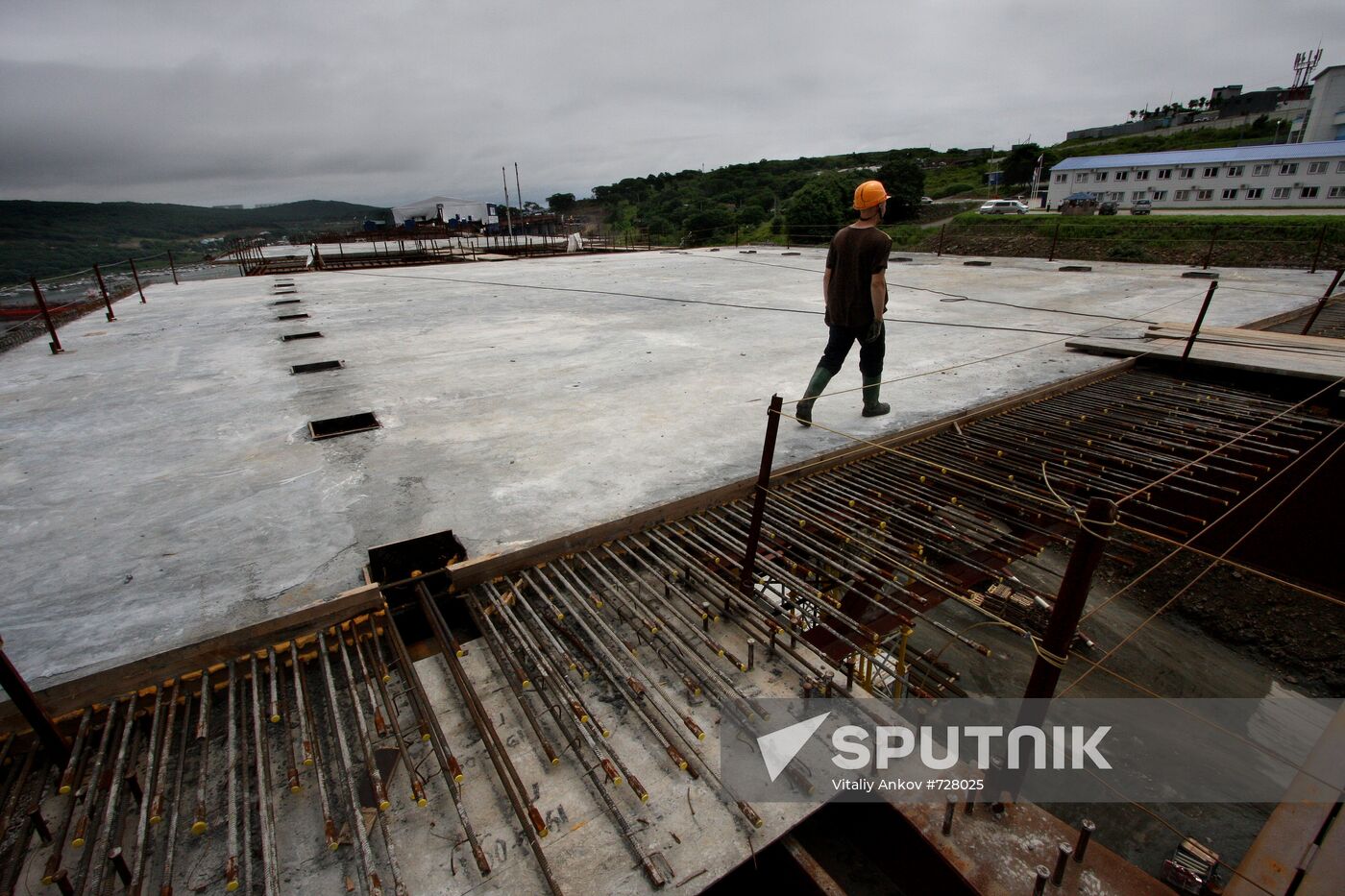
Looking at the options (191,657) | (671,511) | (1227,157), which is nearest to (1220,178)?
(1227,157)

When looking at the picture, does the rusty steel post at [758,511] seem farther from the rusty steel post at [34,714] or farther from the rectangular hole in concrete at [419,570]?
the rusty steel post at [34,714]

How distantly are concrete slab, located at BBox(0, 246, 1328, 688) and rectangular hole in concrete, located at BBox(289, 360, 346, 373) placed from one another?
0.19 m

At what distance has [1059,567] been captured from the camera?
11250 mm

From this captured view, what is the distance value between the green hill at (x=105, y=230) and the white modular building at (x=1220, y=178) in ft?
198

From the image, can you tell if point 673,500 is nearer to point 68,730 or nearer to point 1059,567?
point 68,730

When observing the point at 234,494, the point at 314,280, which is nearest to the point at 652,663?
the point at 234,494

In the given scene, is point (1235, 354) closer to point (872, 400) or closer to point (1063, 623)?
point (872, 400)

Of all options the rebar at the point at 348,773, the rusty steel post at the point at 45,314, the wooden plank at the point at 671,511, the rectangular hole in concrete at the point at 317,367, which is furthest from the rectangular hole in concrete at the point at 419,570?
the rusty steel post at the point at 45,314

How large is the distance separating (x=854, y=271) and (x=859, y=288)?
14cm

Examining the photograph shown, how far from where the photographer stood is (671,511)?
3.73 metres

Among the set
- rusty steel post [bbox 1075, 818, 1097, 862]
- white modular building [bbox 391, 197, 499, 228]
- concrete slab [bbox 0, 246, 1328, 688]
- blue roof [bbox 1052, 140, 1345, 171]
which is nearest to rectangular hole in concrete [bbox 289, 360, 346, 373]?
concrete slab [bbox 0, 246, 1328, 688]

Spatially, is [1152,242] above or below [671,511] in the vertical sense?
above

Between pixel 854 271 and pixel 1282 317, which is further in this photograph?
pixel 1282 317

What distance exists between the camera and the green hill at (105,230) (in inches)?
1901
